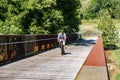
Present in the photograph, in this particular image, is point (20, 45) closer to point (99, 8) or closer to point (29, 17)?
point (29, 17)

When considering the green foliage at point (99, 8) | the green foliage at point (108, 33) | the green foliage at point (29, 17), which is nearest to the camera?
the green foliage at point (29, 17)

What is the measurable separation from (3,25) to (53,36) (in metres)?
6.70

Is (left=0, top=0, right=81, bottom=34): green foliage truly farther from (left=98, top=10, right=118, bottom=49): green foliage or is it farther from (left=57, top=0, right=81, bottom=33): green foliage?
(left=98, top=10, right=118, bottom=49): green foliage

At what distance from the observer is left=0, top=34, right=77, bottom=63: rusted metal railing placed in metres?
19.9

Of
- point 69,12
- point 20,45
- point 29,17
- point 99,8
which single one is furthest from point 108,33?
point 99,8

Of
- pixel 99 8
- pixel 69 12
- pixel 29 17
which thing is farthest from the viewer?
pixel 99 8

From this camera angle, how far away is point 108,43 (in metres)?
50.4

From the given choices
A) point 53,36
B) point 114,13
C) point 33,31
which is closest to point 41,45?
point 53,36

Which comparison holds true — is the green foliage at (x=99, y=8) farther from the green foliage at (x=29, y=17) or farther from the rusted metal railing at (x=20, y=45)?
the rusted metal railing at (x=20, y=45)

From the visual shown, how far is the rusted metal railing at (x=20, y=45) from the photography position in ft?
65.4

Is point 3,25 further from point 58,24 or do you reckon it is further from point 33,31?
point 58,24

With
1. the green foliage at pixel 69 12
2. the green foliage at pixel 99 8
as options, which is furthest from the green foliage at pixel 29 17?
the green foliage at pixel 99 8

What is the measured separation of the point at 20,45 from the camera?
23672 mm

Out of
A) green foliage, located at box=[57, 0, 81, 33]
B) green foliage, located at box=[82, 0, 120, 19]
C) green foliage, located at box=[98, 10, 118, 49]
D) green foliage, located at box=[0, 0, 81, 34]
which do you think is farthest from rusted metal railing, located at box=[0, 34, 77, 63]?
green foliage, located at box=[82, 0, 120, 19]
